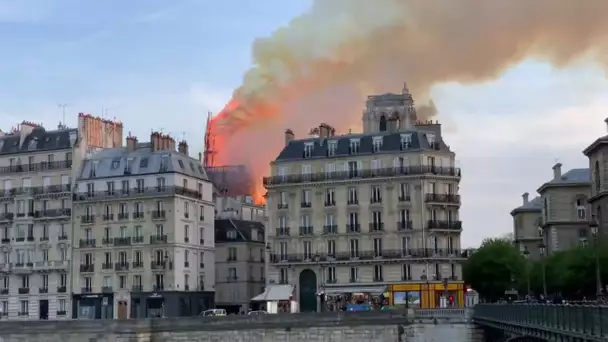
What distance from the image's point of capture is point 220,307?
9619 centimetres

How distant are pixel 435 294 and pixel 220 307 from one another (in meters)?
21.9

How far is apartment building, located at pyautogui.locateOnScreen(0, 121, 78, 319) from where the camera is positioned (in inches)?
3632

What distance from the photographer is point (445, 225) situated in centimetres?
8475

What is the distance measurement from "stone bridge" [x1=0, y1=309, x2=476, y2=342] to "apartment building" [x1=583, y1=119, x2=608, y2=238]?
1996cm


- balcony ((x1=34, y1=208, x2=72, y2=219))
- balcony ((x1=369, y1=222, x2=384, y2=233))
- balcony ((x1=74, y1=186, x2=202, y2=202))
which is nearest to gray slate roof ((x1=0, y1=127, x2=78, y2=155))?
balcony ((x1=74, y1=186, x2=202, y2=202))

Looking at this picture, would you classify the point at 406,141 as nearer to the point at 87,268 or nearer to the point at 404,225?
the point at 404,225

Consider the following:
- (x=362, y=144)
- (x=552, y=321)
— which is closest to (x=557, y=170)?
A: (x=362, y=144)

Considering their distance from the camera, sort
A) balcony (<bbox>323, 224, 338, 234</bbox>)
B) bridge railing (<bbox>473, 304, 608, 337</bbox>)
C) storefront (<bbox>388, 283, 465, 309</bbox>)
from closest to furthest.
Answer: bridge railing (<bbox>473, 304, 608, 337</bbox>)
storefront (<bbox>388, 283, 465, 309</bbox>)
balcony (<bbox>323, 224, 338, 234</bbox>)

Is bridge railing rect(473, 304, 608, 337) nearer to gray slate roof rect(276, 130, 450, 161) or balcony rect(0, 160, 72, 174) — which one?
gray slate roof rect(276, 130, 450, 161)

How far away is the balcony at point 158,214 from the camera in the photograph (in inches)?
3541

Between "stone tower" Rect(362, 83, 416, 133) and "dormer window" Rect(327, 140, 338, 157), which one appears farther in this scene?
"stone tower" Rect(362, 83, 416, 133)

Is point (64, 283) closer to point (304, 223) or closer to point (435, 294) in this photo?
point (304, 223)

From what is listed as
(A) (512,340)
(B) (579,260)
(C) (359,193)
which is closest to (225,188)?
(C) (359,193)

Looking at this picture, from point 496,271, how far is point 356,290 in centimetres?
1507
